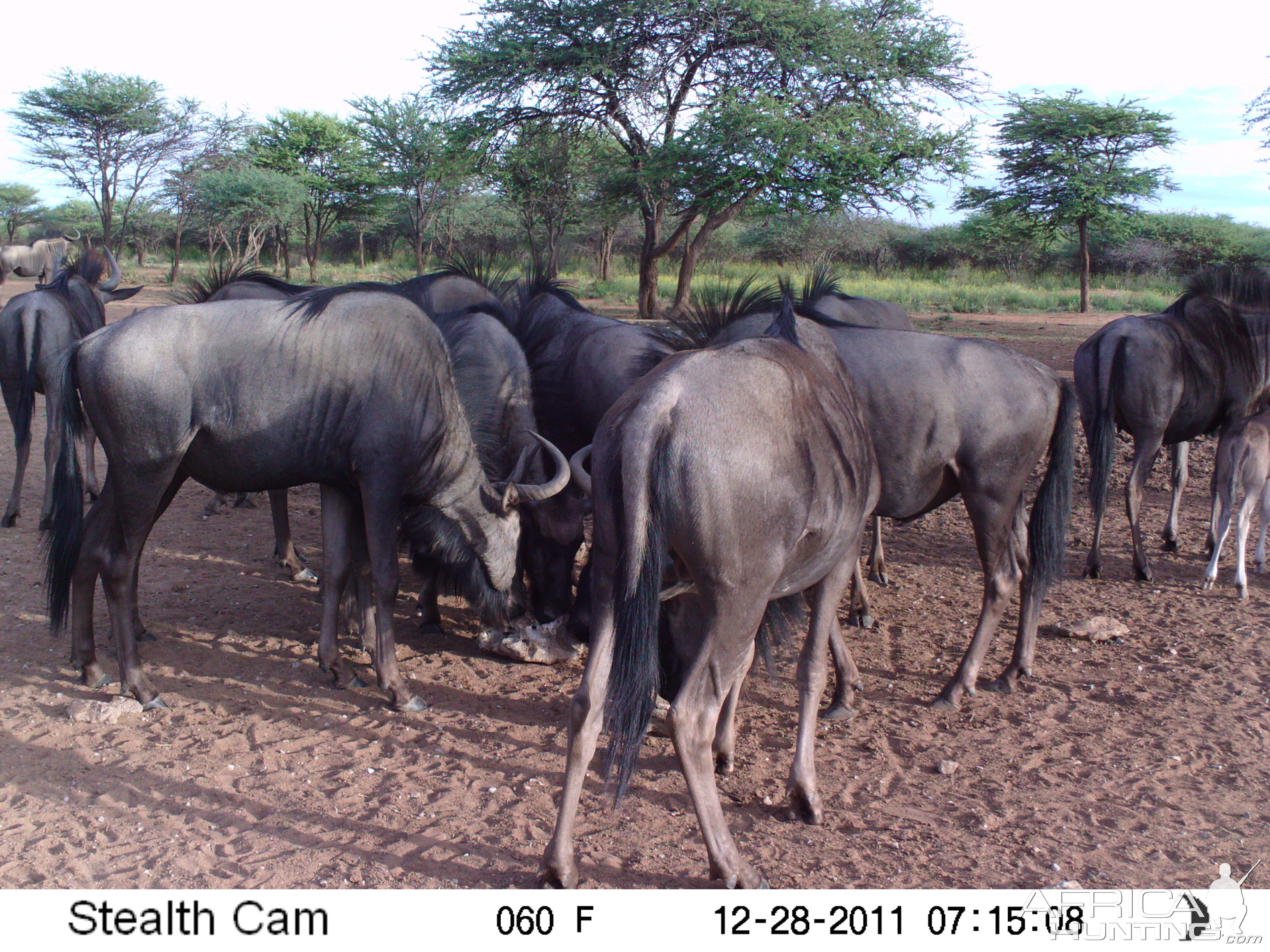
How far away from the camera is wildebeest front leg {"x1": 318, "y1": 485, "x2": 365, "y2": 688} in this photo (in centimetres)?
446

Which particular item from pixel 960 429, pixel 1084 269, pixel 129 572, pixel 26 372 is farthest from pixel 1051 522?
pixel 1084 269

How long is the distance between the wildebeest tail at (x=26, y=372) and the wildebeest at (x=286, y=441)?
1637 millimetres

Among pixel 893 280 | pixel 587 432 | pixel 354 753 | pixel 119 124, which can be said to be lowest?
pixel 354 753

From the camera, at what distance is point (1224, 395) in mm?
6691

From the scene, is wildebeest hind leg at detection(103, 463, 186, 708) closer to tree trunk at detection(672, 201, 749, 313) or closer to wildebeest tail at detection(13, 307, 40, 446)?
wildebeest tail at detection(13, 307, 40, 446)

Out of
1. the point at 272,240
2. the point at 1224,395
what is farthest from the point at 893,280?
the point at 1224,395

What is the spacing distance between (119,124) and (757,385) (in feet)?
110

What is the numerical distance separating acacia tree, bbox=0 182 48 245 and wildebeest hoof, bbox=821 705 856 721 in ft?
167

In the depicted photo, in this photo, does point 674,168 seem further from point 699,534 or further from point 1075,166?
point 699,534

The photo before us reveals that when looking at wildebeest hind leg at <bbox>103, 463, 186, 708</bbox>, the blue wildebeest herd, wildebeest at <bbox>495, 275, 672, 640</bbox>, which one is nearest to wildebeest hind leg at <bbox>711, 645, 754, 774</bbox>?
the blue wildebeest herd

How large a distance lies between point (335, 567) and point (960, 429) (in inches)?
120

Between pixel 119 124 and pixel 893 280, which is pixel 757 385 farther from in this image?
pixel 119 124

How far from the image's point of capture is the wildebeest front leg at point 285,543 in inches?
228

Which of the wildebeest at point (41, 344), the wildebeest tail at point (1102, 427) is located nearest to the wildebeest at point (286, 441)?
the wildebeest at point (41, 344)
